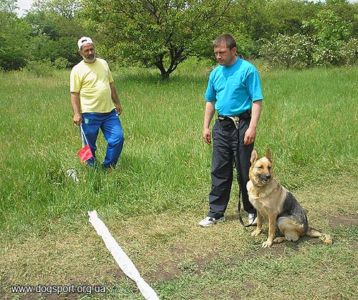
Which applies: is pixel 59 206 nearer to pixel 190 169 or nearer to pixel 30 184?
pixel 30 184

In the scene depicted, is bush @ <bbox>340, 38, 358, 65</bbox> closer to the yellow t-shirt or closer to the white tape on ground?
the yellow t-shirt

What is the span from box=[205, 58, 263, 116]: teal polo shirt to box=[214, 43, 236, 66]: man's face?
82 mm

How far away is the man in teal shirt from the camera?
13.2 ft

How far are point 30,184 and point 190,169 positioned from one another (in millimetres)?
2091

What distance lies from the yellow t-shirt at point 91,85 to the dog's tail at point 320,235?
2.92 meters

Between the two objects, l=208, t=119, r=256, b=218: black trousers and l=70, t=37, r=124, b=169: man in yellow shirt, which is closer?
l=208, t=119, r=256, b=218: black trousers

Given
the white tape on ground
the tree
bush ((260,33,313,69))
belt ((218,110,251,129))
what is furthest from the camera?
bush ((260,33,313,69))

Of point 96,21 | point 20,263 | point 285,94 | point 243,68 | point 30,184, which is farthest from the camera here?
point 96,21

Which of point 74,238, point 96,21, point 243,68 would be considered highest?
point 96,21

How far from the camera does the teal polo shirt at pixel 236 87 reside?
401 centimetres

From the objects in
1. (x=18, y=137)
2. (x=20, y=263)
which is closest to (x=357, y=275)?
(x=20, y=263)

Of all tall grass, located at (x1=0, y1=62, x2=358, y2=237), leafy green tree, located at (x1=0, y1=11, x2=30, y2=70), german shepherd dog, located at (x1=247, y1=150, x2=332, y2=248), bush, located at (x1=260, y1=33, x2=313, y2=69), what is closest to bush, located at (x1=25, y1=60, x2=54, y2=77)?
leafy green tree, located at (x1=0, y1=11, x2=30, y2=70)

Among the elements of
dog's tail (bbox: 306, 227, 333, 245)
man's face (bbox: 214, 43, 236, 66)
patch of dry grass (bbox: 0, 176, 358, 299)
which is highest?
man's face (bbox: 214, 43, 236, 66)

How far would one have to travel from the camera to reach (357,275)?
11.2ft
